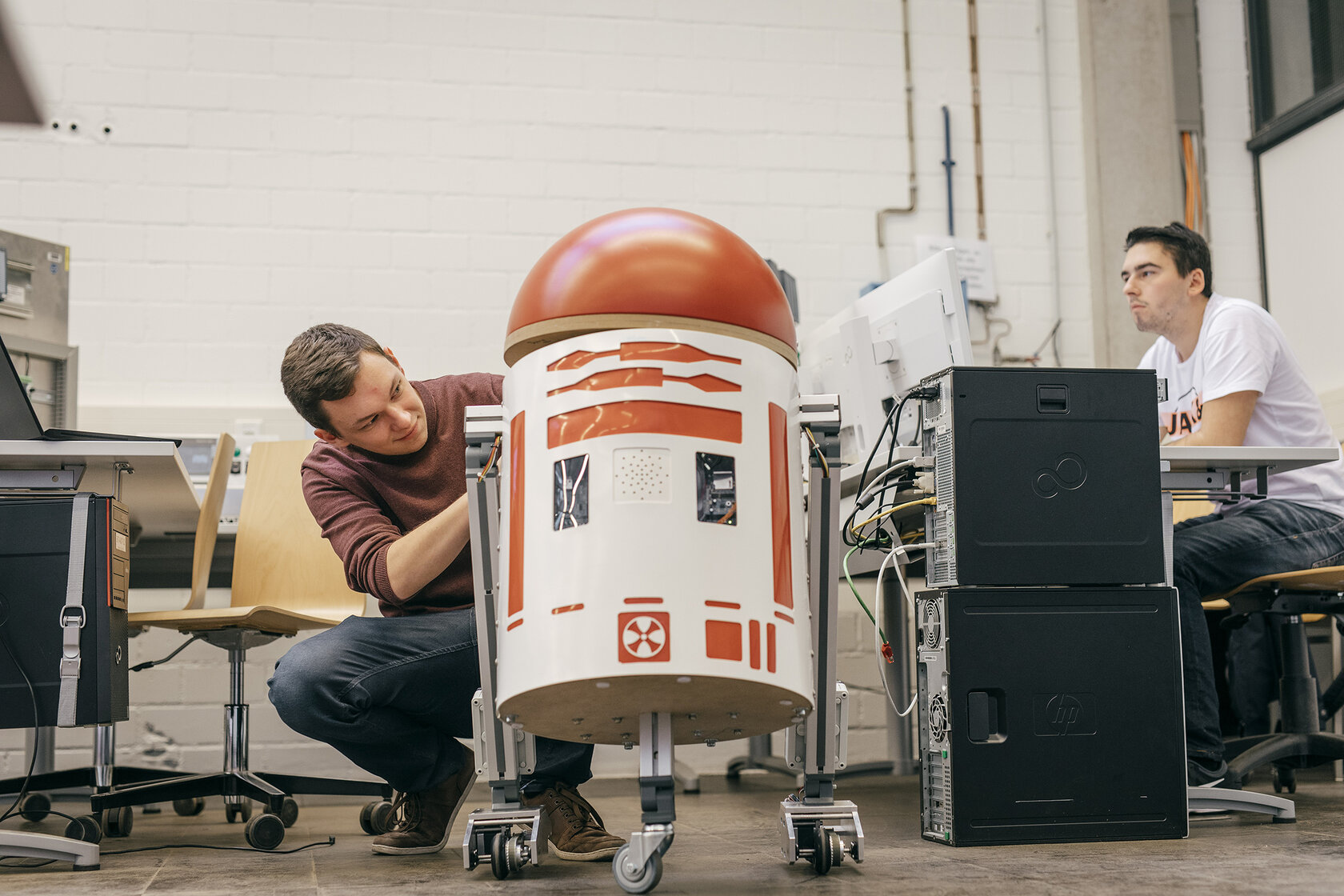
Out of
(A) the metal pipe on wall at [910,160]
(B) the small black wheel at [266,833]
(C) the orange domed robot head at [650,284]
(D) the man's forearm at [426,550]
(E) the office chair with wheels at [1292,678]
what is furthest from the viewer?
(A) the metal pipe on wall at [910,160]

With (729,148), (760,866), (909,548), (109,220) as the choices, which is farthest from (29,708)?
(729,148)

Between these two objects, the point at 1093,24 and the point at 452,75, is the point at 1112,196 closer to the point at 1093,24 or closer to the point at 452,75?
the point at 1093,24

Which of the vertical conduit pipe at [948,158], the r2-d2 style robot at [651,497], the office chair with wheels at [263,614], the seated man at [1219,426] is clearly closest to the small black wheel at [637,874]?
the r2-d2 style robot at [651,497]

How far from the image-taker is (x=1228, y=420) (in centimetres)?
248

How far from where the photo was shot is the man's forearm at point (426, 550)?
174 cm

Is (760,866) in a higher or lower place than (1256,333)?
lower

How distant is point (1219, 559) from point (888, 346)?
755 millimetres

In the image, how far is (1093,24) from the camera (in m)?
4.29

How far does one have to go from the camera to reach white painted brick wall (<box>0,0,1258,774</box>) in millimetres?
3727

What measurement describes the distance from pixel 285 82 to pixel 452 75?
21.0 inches

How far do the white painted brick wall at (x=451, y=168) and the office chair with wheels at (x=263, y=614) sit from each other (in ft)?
2.31

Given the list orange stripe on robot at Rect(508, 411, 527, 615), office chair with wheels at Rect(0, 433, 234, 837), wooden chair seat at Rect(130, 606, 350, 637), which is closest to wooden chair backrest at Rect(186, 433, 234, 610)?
office chair with wheels at Rect(0, 433, 234, 837)

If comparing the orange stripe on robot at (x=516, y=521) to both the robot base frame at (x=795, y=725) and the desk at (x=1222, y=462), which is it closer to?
the robot base frame at (x=795, y=725)

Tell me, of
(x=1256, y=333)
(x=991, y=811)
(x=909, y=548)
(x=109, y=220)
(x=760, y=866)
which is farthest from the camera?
(x=109, y=220)
